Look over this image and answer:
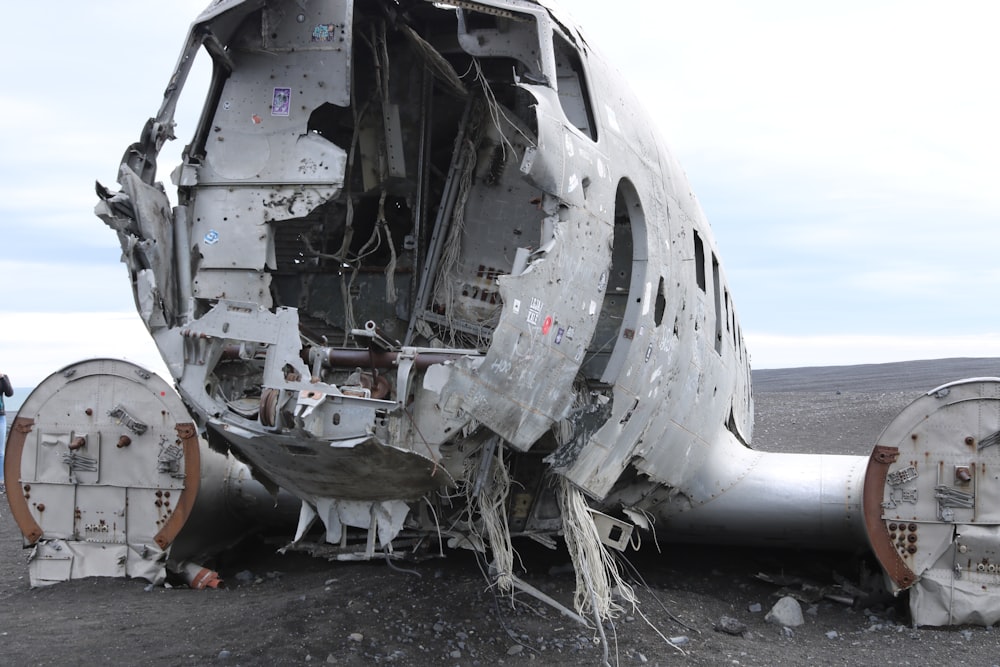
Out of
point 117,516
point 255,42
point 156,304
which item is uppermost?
point 255,42

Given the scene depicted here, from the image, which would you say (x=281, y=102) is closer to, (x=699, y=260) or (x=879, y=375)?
(x=699, y=260)

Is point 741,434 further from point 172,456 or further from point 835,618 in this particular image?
point 172,456

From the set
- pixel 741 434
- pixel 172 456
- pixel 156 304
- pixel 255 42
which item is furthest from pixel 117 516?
pixel 741 434

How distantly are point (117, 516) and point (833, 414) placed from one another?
65.5ft

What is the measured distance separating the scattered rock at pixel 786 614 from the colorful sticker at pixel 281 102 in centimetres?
440

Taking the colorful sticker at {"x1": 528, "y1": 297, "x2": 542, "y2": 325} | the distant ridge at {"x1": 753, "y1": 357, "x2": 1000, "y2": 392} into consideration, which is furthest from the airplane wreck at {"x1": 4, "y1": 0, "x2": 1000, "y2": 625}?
the distant ridge at {"x1": 753, "y1": 357, "x2": 1000, "y2": 392}

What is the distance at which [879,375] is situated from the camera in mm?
40188

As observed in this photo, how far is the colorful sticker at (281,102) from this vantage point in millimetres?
5738

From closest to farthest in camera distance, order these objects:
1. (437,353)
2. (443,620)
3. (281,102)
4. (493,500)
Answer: (437,353)
(493,500)
(281,102)
(443,620)

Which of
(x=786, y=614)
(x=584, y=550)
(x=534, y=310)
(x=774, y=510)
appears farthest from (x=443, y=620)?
(x=774, y=510)

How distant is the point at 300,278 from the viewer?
7.26 metres

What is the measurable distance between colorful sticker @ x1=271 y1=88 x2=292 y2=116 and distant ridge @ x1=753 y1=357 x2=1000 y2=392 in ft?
92.9

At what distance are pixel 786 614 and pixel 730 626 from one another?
52 centimetres

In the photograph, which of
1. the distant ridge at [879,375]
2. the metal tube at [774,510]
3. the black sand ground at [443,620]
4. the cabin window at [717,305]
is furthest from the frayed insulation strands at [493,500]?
the distant ridge at [879,375]
